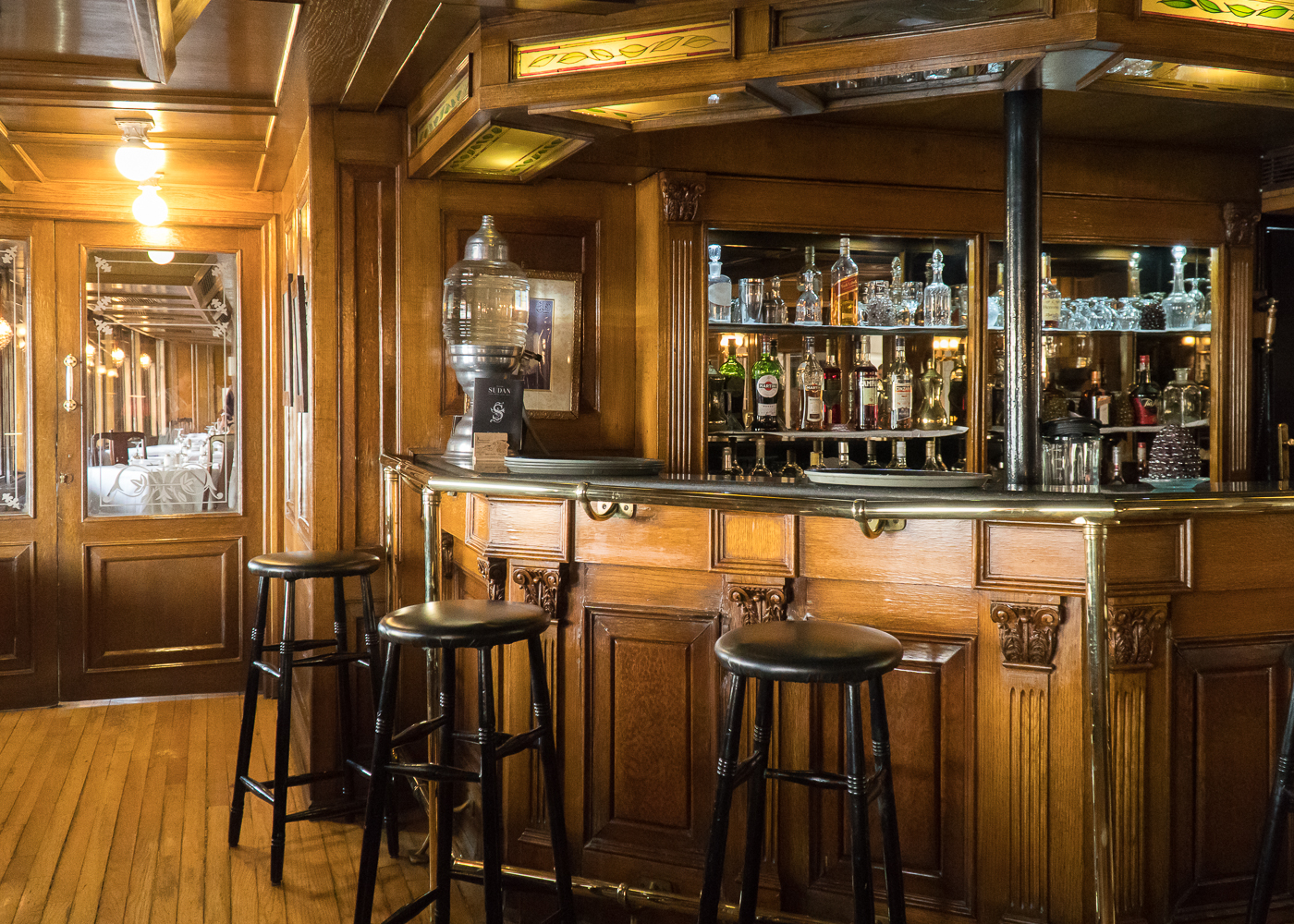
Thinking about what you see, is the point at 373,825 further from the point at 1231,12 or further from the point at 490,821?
the point at 1231,12

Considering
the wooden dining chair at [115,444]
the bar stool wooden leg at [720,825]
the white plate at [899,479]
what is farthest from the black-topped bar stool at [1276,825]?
the wooden dining chair at [115,444]

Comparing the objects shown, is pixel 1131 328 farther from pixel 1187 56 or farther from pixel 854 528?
pixel 854 528

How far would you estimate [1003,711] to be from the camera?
98.7 inches

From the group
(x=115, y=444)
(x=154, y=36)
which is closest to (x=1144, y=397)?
(x=154, y=36)

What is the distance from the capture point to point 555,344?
4.09 metres

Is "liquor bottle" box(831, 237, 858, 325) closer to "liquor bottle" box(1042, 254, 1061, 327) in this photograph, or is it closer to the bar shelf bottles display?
the bar shelf bottles display

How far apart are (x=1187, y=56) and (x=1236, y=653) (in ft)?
4.60

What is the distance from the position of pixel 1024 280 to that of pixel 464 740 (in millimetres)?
1918

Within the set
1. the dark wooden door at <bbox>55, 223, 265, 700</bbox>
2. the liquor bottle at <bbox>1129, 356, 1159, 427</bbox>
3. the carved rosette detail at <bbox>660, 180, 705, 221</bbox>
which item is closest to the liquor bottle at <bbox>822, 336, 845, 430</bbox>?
the carved rosette detail at <bbox>660, 180, 705, 221</bbox>

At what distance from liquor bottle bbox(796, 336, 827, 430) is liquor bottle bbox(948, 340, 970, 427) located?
56 centimetres

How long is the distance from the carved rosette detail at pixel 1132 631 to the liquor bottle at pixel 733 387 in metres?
2.11

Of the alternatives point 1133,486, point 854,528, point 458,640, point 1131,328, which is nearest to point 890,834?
point 854,528

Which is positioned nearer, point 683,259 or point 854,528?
point 854,528

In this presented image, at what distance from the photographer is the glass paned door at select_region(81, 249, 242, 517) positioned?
531 cm
